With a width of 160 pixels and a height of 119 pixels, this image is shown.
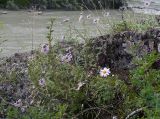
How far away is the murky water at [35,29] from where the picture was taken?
6.25 meters

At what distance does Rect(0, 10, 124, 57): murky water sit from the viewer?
246 inches

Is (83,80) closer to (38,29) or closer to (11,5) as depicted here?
(38,29)

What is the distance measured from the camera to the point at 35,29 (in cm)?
864

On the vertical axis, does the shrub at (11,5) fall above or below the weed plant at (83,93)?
below

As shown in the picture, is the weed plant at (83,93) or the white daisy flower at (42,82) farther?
the white daisy flower at (42,82)

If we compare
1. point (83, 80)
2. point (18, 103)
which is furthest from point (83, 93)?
point (18, 103)

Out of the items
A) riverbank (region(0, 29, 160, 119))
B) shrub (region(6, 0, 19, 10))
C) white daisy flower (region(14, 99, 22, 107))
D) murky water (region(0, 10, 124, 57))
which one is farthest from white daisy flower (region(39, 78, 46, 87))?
shrub (region(6, 0, 19, 10))

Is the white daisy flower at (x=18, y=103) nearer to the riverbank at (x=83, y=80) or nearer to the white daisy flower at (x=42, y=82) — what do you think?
the riverbank at (x=83, y=80)

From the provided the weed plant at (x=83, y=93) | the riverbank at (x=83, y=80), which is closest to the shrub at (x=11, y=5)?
the riverbank at (x=83, y=80)

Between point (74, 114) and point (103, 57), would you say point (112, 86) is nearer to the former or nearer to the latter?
point (74, 114)

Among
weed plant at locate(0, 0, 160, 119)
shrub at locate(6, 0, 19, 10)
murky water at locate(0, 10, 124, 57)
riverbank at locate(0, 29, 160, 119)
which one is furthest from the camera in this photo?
shrub at locate(6, 0, 19, 10)

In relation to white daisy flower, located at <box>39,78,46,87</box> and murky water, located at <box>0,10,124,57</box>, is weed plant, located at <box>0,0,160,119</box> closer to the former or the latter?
white daisy flower, located at <box>39,78,46,87</box>

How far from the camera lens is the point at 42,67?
3.93 metres

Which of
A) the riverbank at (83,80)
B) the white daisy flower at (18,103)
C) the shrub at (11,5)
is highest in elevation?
the riverbank at (83,80)
